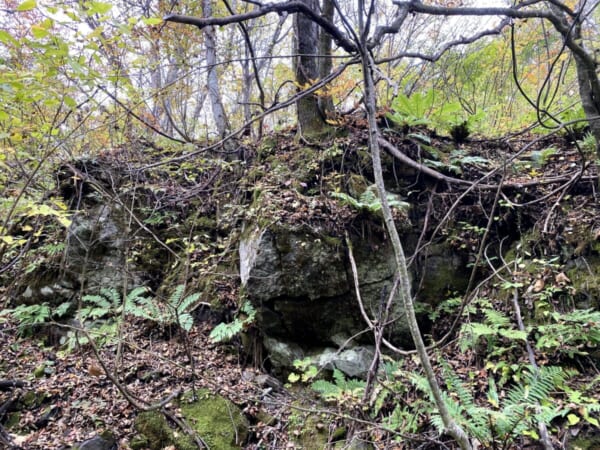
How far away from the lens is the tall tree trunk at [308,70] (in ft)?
16.3

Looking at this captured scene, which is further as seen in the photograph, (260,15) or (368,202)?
(368,202)

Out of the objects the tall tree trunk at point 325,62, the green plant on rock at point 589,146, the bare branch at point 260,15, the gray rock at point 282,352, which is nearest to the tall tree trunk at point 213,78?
the tall tree trunk at point 325,62

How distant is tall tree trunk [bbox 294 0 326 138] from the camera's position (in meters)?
4.97

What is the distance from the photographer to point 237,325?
147 inches

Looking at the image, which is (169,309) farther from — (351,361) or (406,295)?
(406,295)

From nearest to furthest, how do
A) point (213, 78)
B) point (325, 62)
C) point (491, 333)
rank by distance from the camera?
1. point (491, 333)
2. point (325, 62)
3. point (213, 78)

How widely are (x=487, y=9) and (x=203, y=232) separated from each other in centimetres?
454

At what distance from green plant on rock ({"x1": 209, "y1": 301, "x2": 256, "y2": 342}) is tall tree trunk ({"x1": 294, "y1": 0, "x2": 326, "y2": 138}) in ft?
9.87

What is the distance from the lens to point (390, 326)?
3744 mm

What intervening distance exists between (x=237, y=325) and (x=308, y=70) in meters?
4.12

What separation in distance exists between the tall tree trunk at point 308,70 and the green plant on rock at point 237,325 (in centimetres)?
301

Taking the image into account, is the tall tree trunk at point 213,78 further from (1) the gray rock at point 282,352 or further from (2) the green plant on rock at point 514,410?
(2) the green plant on rock at point 514,410

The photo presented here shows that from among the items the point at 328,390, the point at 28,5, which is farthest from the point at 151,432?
the point at 28,5

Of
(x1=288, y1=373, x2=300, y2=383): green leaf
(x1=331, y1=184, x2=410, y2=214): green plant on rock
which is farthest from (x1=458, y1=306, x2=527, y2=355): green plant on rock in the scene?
(x1=288, y1=373, x2=300, y2=383): green leaf
